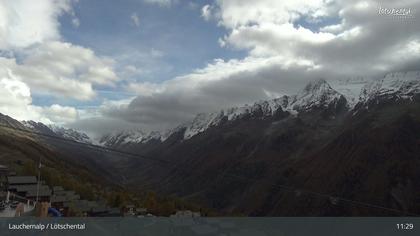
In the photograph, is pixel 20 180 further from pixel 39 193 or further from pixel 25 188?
pixel 39 193

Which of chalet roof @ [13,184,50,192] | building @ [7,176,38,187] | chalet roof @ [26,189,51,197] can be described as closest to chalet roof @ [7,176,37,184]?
building @ [7,176,38,187]

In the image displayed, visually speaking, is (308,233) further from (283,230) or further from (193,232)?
(193,232)

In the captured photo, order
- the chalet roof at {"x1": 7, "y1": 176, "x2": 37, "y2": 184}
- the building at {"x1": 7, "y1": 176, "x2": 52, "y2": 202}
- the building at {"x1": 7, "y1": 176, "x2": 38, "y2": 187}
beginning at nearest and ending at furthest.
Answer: the building at {"x1": 7, "y1": 176, "x2": 52, "y2": 202} < the building at {"x1": 7, "y1": 176, "x2": 38, "y2": 187} < the chalet roof at {"x1": 7, "y1": 176, "x2": 37, "y2": 184}

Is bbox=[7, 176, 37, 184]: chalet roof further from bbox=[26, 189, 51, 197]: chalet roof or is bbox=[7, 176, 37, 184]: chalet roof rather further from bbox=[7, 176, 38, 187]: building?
bbox=[26, 189, 51, 197]: chalet roof

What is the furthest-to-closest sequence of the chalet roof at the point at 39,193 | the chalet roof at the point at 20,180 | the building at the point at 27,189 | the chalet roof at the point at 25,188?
the chalet roof at the point at 20,180 → the chalet roof at the point at 25,188 → the building at the point at 27,189 → the chalet roof at the point at 39,193

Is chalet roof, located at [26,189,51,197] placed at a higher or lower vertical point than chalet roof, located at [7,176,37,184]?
lower

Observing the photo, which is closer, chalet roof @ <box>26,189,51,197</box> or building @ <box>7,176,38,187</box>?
chalet roof @ <box>26,189,51,197</box>

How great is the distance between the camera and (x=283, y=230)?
177 feet

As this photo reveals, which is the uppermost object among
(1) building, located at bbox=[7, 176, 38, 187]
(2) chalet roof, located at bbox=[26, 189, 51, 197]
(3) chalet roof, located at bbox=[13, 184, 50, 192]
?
(1) building, located at bbox=[7, 176, 38, 187]

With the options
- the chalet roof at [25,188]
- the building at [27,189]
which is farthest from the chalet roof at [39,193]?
the chalet roof at [25,188]

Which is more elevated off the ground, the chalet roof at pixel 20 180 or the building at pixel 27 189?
the chalet roof at pixel 20 180

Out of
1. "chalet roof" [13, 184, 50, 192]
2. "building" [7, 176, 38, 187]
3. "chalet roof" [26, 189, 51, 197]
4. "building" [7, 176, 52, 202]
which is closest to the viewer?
"chalet roof" [26, 189, 51, 197]

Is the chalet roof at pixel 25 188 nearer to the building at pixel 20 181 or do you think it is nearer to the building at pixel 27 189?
the building at pixel 27 189

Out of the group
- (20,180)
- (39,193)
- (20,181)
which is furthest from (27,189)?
(20,180)
